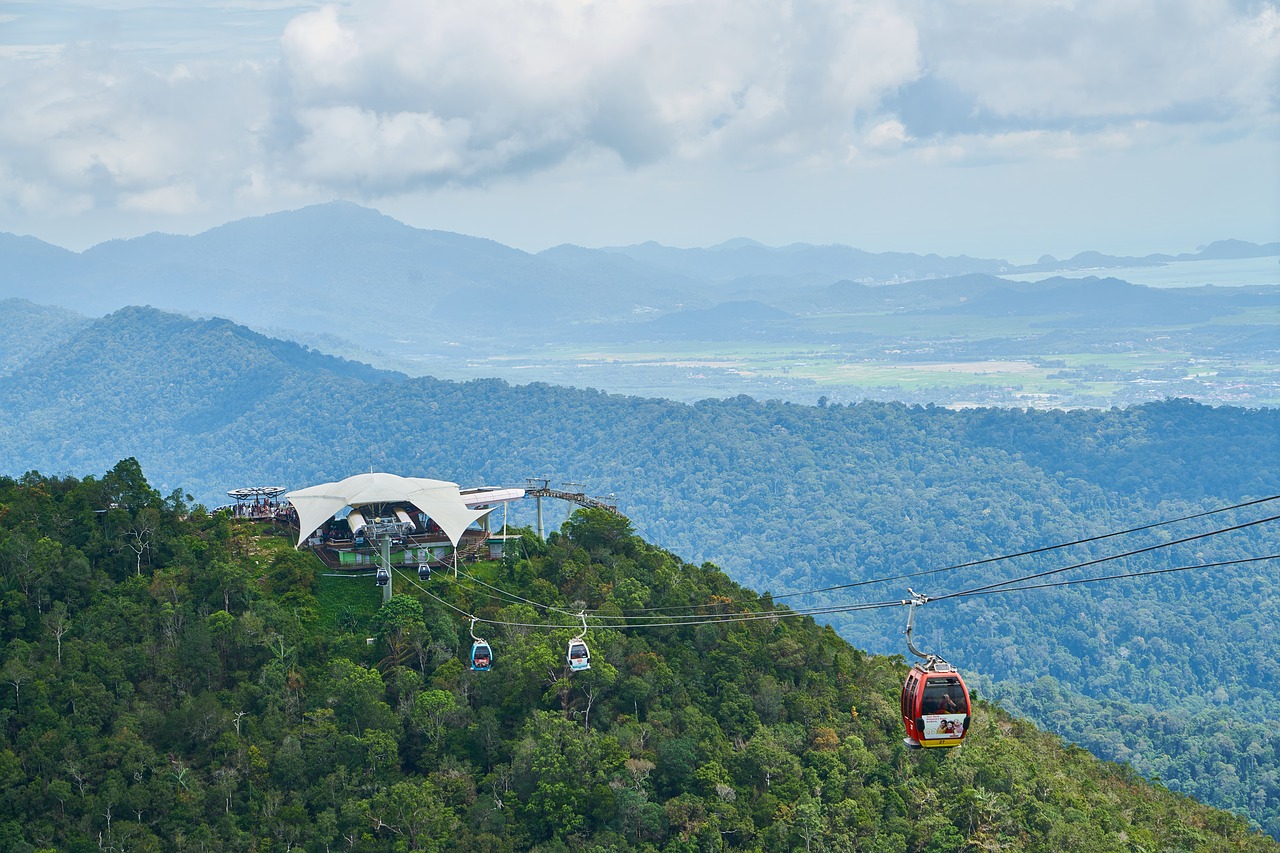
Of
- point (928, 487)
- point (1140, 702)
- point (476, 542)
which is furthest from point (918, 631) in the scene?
point (476, 542)

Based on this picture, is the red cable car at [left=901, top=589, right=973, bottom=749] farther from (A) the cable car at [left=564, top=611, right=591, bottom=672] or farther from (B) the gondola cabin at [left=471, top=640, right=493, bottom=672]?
(B) the gondola cabin at [left=471, top=640, right=493, bottom=672]

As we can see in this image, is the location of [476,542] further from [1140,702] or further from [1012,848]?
[1140,702]

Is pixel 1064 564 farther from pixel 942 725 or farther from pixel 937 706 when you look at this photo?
pixel 937 706

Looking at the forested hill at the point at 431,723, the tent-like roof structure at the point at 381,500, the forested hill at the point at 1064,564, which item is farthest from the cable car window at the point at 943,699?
the forested hill at the point at 1064,564

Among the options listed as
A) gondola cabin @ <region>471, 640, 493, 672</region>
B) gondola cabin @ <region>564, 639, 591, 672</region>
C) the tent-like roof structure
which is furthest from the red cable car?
the tent-like roof structure

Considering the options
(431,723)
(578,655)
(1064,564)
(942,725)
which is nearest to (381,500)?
(431,723)

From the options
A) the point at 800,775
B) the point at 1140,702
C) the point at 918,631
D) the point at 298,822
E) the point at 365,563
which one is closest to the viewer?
the point at 298,822
